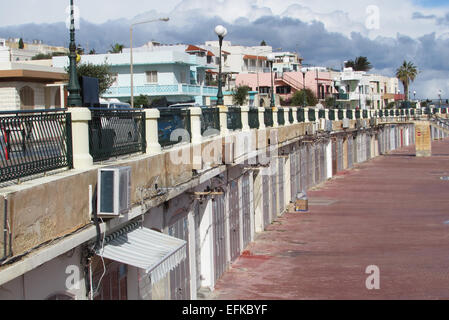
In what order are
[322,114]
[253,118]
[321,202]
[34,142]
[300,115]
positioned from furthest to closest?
[322,114] < [300,115] < [321,202] < [253,118] < [34,142]

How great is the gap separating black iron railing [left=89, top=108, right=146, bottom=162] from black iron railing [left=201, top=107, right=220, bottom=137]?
14.1 ft

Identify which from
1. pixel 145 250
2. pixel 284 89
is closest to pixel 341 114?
pixel 284 89

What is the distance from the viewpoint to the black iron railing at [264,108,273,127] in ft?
80.0

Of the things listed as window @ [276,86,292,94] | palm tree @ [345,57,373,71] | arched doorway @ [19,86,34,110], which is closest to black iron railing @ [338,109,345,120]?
arched doorway @ [19,86,34,110]

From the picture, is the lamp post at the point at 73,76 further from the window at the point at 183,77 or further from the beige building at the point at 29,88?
the window at the point at 183,77

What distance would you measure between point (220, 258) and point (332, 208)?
1262cm

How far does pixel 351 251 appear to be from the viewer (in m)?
19.1

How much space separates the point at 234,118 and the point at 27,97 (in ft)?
39.5

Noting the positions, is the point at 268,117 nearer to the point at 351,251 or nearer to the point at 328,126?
the point at 351,251

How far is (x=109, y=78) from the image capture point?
4475 cm

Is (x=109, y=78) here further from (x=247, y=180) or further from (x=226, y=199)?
(x=226, y=199)

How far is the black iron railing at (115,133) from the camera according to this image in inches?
361

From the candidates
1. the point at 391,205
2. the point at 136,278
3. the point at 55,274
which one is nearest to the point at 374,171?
the point at 391,205

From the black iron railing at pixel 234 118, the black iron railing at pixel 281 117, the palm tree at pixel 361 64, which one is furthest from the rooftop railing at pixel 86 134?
the palm tree at pixel 361 64
